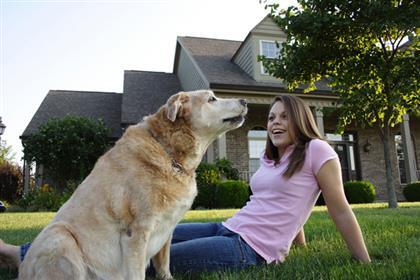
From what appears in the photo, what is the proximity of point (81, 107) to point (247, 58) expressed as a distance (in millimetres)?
9168

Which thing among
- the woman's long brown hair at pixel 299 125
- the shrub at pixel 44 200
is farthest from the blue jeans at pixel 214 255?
the shrub at pixel 44 200

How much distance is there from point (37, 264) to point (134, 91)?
16803 mm

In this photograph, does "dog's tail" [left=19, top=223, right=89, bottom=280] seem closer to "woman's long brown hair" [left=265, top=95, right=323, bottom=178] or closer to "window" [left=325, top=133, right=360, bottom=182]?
"woman's long brown hair" [left=265, top=95, right=323, bottom=178]

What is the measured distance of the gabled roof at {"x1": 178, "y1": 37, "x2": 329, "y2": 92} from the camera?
1446 cm

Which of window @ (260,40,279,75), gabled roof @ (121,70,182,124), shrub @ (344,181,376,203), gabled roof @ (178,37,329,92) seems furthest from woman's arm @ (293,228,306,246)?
window @ (260,40,279,75)

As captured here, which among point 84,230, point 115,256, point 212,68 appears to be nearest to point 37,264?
point 84,230

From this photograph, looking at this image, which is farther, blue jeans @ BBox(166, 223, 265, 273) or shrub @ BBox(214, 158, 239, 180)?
shrub @ BBox(214, 158, 239, 180)

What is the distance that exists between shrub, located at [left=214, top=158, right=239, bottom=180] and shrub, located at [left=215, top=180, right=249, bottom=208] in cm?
104

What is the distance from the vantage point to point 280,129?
298 cm

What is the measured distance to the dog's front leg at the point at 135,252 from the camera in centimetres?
224

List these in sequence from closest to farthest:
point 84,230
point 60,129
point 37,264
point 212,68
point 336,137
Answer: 1. point 37,264
2. point 84,230
3. point 60,129
4. point 212,68
5. point 336,137

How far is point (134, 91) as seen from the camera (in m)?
18.3

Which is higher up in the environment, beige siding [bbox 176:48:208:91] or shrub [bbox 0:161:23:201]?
beige siding [bbox 176:48:208:91]

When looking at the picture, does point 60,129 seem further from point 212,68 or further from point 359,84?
point 359,84
